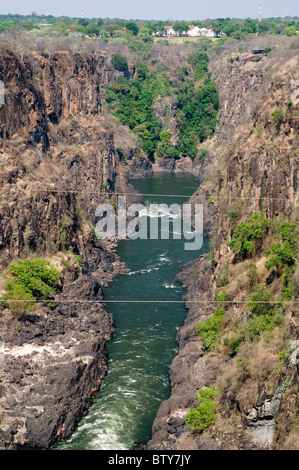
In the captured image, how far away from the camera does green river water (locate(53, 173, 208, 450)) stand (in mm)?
41875

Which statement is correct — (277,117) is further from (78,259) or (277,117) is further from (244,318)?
(78,259)

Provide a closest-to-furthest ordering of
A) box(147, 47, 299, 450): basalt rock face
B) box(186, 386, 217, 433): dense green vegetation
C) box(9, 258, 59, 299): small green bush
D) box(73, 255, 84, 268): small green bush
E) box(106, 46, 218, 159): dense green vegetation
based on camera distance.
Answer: box(147, 47, 299, 450): basalt rock face, box(186, 386, 217, 433): dense green vegetation, box(9, 258, 59, 299): small green bush, box(73, 255, 84, 268): small green bush, box(106, 46, 218, 159): dense green vegetation

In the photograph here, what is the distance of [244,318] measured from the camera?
4625 centimetres

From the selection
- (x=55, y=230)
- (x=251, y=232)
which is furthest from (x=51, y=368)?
(x=55, y=230)

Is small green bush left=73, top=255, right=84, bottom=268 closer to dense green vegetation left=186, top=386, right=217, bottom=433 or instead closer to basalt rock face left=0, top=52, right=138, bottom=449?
basalt rock face left=0, top=52, right=138, bottom=449

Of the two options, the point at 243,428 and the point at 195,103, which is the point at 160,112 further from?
the point at 243,428

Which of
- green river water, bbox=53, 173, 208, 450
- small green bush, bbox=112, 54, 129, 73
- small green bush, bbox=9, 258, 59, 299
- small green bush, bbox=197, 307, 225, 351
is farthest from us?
small green bush, bbox=112, 54, 129, 73

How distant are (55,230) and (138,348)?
656 inches

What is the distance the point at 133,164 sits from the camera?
409 ft

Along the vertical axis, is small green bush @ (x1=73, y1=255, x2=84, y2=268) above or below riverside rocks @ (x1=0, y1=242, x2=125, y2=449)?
above

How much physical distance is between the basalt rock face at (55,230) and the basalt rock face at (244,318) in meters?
6.74

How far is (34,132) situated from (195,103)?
242 ft

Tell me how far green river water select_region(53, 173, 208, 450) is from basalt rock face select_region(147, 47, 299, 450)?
54.1 inches

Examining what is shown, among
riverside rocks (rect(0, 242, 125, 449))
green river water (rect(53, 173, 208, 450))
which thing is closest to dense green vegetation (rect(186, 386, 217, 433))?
green river water (rect(53, 173, 208, 450))
